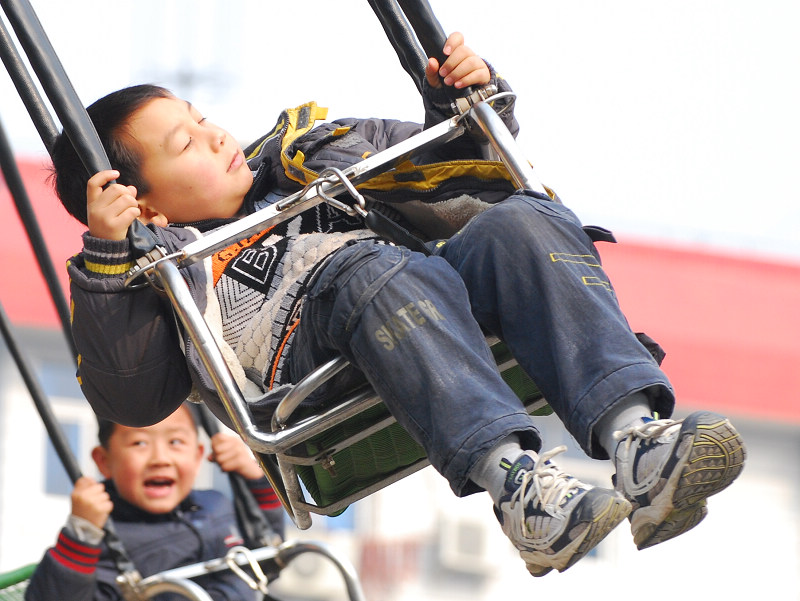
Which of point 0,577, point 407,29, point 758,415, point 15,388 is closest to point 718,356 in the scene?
point 758,415

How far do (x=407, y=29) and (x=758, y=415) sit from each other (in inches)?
284

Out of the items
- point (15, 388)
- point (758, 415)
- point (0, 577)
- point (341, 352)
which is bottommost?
point (758, 415)

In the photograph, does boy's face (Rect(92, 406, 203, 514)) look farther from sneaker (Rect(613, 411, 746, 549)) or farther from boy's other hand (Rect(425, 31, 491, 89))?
sneaker (Rect(613, 411, 746, 549))

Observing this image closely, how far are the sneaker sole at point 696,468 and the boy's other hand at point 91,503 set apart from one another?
159 centimetres

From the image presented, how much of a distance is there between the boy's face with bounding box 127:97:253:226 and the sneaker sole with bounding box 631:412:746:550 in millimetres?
865

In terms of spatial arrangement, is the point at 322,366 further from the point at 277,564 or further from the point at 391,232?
the point at 277,564

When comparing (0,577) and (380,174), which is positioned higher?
(380,174)

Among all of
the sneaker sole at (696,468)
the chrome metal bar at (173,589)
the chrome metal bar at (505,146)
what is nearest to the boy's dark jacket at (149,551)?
the chrome metal bar at (173,589)

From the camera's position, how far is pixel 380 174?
202 cm

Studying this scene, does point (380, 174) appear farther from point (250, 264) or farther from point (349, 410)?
point (349, 410)

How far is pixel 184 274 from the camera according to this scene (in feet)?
6.56

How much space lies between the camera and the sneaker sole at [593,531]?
1.55 m

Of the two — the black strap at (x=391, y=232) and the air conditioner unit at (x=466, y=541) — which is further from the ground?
the black strap at (x=391, y=232)

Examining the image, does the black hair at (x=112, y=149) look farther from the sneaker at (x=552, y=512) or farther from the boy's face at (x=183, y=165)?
the sneaker at (x=552, y=512)
